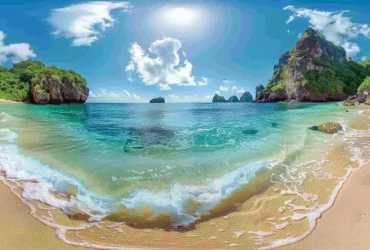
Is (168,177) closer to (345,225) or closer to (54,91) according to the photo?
(345,225)

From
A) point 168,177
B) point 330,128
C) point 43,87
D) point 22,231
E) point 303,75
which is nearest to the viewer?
point 22,231

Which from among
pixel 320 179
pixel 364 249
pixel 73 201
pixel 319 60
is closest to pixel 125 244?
pixel 73 201

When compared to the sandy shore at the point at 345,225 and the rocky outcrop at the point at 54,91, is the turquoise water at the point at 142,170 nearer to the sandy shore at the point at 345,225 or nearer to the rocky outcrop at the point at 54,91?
the sandy shore at the point at 345,225

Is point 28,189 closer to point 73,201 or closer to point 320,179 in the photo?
point 73,201

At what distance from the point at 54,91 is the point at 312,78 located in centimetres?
13035

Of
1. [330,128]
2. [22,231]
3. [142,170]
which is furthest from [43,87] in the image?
[22,231]

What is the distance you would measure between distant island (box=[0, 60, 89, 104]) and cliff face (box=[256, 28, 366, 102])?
4410 inches

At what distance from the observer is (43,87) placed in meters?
112

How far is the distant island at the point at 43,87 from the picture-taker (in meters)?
112

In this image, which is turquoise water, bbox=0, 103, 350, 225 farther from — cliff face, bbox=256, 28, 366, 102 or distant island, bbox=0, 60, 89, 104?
cliff face, bbox=256, 28, 366, 102

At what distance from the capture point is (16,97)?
376 feet

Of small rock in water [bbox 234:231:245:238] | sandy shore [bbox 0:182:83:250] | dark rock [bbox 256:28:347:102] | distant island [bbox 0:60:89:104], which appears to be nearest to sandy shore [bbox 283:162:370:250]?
small rock in water [bbox 234:231:245:238]

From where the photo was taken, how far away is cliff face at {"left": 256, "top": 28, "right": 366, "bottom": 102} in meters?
131

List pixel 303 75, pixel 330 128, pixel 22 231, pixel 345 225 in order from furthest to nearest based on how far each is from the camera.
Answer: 1. pixel 303 75
2. pixel 330 128
3. pixel 345 225
4. pixel 22 231
